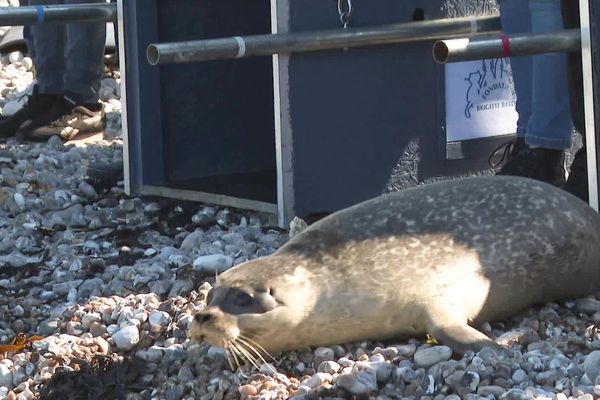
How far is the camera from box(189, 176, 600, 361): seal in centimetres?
390

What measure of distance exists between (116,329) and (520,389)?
151cm

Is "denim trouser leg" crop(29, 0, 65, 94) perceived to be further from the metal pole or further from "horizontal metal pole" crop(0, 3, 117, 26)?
the metal pole

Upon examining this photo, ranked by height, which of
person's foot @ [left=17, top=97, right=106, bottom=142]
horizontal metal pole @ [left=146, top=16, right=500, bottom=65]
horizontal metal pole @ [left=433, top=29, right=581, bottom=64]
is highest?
horizontal metal pole @ [left=146, top=16, right=500, bottom=65]

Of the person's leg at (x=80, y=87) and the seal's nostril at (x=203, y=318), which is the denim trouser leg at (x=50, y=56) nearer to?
the person's leg at (x=80, y=87)

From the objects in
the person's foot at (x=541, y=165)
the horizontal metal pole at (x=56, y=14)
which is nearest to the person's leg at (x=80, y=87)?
the horizontal metal pole at (x=56, y=14)

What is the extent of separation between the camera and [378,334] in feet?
13.3

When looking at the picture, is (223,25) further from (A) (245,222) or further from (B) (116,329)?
(B) (116,329)

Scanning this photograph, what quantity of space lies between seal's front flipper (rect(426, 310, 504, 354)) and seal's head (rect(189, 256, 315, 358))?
1.17 feet

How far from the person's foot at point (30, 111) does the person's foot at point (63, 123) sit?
5 cm

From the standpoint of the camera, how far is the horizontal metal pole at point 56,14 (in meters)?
5.79

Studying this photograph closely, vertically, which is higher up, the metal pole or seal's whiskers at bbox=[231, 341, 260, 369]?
the metal pole

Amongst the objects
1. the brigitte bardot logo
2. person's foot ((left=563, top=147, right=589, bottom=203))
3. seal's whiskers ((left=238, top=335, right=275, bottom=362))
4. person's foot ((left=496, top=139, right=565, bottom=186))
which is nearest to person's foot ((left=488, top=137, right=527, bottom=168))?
person's foot ((left=496, top=139, right=565, bottom=186))

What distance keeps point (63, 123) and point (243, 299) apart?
13.6 ft

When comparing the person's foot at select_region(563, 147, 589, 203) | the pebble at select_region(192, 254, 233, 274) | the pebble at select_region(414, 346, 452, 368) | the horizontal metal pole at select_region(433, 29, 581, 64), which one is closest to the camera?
the pebble at select_region(414, 346, 452, 368)
